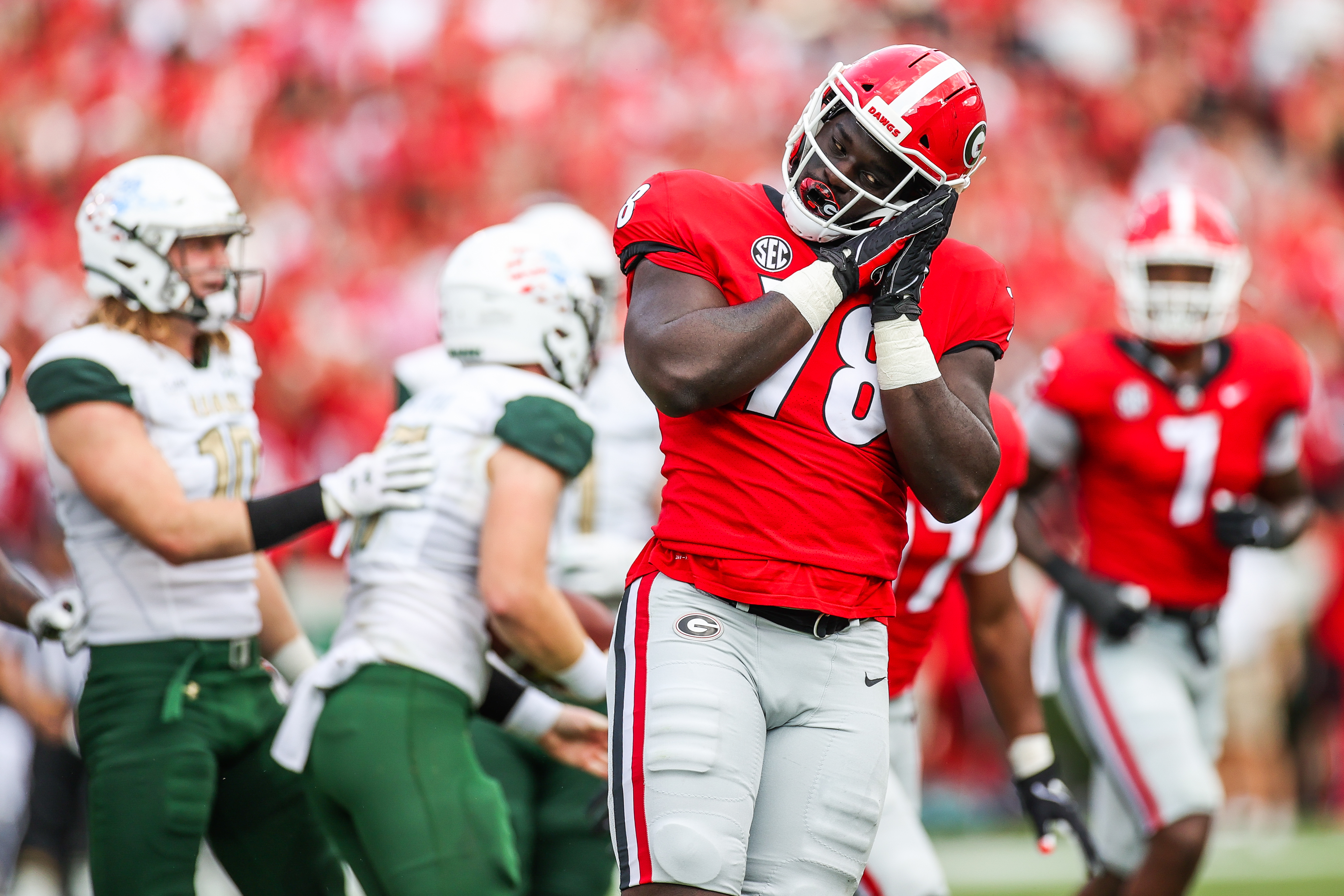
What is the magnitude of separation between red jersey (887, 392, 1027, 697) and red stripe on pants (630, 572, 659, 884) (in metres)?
1.21

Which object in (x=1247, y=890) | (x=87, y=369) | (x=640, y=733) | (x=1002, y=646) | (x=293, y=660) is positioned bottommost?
(x=1247, y=890)

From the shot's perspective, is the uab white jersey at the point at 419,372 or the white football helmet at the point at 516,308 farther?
the uab white jersey at the point at 419,372

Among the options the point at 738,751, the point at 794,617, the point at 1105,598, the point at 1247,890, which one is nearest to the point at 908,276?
the point at 794,617

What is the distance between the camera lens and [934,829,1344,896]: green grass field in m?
6.77

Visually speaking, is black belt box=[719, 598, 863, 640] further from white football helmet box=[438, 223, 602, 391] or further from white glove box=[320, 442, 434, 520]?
white football helmet box=[438, 223, 602, 391]

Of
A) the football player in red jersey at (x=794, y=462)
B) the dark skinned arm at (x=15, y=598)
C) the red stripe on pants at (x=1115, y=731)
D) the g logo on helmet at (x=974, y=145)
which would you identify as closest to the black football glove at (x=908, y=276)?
the football player in red jersey at (x=794, y=462)

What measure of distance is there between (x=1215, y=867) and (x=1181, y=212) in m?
3.68

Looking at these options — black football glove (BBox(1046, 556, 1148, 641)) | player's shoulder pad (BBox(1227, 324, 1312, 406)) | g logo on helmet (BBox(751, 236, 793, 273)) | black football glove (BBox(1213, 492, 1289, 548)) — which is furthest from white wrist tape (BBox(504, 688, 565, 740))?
player's shoulder pad (BBox(1227, 324, 1312, 406))

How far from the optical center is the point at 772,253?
275cm

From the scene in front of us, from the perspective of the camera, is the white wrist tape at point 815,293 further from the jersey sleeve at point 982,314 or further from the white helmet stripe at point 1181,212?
the white helmet stripe at point 1181,212

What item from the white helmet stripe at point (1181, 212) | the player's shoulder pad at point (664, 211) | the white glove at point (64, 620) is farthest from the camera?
the white helmet stripe at point (1181, 212)

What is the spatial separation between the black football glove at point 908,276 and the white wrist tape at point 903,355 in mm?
16

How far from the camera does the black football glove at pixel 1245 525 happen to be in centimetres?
481

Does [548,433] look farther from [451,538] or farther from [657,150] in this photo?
[657,150]
